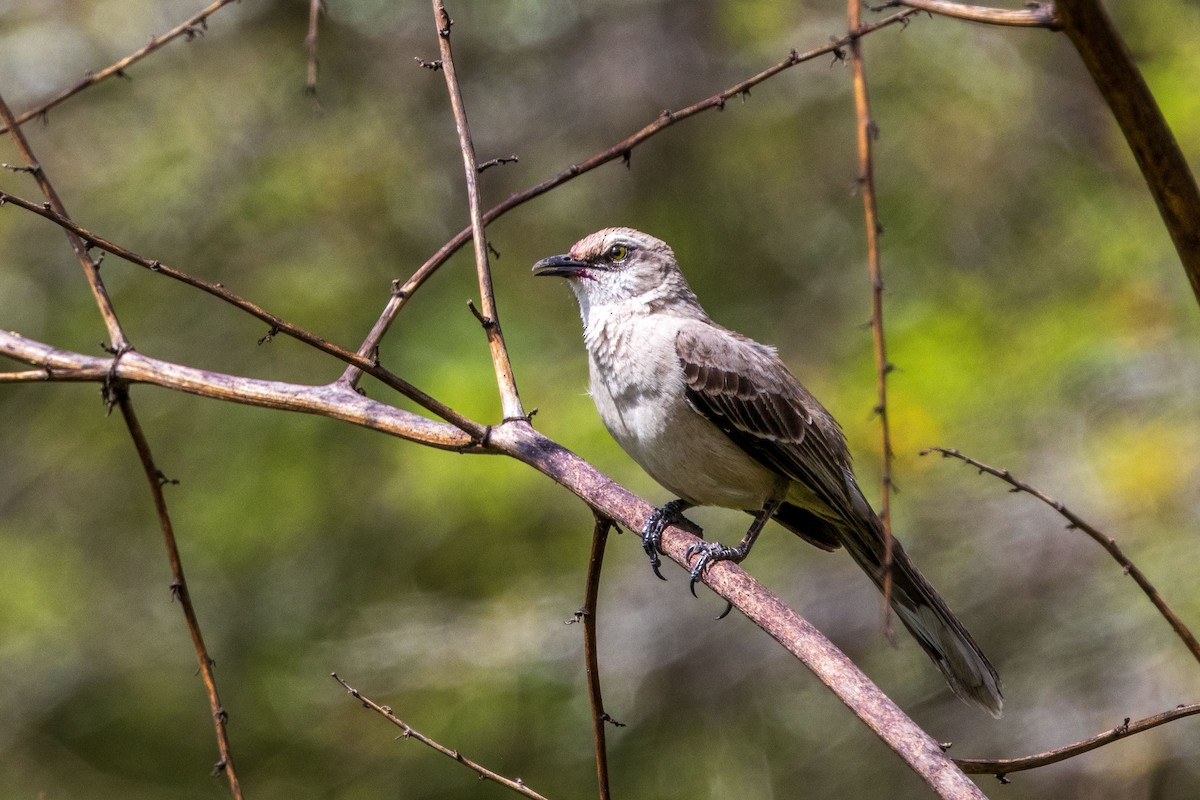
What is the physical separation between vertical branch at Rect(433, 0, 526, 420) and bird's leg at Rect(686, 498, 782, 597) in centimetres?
76

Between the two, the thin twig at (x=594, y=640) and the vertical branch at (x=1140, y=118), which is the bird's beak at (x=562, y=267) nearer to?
the thin twig at (x=594, y=640)

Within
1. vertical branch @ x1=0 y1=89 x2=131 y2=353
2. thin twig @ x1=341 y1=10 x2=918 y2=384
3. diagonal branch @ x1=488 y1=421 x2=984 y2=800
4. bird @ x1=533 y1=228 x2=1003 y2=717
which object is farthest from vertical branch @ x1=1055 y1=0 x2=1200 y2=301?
bird @ x1=533 y1=228 x2=1003 y2=717

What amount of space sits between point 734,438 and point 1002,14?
299 centimetres

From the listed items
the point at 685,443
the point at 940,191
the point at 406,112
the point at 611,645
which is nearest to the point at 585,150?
the point at 406,112

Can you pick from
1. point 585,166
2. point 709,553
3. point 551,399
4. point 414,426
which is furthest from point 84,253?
point 551,399

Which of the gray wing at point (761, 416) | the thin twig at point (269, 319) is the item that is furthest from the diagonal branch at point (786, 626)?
the gray wing at point (761, 416)

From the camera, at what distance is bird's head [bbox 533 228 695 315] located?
5.09 metres

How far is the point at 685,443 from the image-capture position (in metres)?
4.52

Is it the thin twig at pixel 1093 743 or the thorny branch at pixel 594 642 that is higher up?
the thorny branch at pixel 594 642

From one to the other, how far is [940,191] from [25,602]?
22.5 ft

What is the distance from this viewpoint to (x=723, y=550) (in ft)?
13.5

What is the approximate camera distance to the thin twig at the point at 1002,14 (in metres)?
1.70

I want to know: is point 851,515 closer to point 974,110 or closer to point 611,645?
point 611,645

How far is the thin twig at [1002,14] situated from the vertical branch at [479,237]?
4.23 feet
